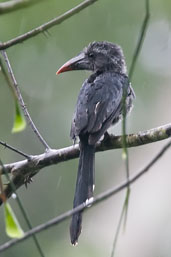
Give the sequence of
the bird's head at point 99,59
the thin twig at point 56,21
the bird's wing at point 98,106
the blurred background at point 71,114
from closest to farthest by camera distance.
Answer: the thin twig at point 56,21
the bird's wing at point 98,106
the bird's head at point 99,59
the blurred background at point 71,114

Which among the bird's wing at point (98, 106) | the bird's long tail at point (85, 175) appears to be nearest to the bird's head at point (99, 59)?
the bird's wing at point (98, 106)

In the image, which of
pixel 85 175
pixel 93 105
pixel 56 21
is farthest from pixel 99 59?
pixel 56 21

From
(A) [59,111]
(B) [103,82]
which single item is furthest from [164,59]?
(B) [103,82]

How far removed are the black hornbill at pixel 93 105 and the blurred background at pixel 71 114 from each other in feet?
6.70

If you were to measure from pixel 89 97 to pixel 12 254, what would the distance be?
3037 millimetres

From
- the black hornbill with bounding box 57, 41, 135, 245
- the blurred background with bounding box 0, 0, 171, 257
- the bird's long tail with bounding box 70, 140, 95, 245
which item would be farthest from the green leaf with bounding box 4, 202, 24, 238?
the blurred background with bounding box 0, 0, 171, 257

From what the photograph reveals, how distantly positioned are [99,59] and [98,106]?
104cm

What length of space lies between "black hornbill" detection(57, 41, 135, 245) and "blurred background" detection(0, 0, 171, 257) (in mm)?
2042

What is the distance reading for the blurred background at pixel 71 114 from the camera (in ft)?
22.1

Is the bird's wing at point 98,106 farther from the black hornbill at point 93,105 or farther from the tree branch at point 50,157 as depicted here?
the tree branch at point 50,157

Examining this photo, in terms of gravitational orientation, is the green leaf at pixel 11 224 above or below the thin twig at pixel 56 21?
below

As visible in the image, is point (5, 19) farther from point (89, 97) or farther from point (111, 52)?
point (89, 97)

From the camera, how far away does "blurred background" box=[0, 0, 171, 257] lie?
22.1 feet

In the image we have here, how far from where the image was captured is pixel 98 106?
13.2ft
